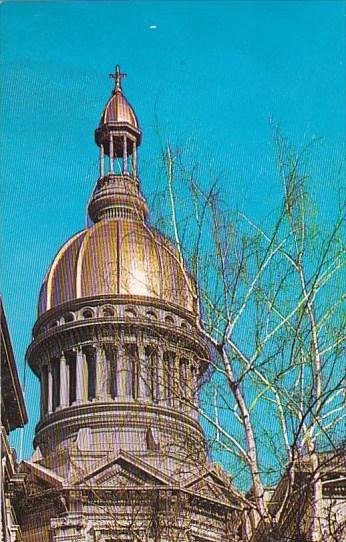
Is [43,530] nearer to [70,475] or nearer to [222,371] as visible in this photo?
[70,475]

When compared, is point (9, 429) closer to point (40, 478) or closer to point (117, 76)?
point (40, 478)

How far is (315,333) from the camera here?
19.4 m

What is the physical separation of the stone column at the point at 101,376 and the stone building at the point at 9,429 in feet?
28.0

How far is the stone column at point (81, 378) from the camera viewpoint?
5616 centimetres

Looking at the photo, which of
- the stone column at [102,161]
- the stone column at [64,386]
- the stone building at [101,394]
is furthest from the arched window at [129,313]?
the stone column at [102,161]

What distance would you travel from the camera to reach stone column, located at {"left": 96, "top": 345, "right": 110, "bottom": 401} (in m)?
55.7

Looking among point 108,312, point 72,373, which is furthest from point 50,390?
point 108,312

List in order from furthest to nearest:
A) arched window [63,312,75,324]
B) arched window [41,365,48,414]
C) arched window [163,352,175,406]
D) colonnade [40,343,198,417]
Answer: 1. arched window [41,365,48,414]
2. arched window [63,312,75,324]
3. colonnade [40,343,198,417]
4. arched window [163,352,175,406]

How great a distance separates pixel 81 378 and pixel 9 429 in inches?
612

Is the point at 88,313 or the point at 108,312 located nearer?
the point at 108,312

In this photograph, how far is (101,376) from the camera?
5566cm

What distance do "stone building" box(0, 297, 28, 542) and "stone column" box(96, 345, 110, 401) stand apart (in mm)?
8525

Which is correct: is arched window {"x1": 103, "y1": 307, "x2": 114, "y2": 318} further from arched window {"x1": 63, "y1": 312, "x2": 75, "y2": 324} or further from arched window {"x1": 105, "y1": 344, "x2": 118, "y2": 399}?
arched window {"x1": 63, "y1": 312, "x2": 75, "y2": 324}

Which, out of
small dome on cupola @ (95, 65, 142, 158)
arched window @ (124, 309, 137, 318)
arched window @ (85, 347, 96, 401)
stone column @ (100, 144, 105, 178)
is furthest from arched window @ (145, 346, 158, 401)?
stone column @ (100, 144, 105, 178)
